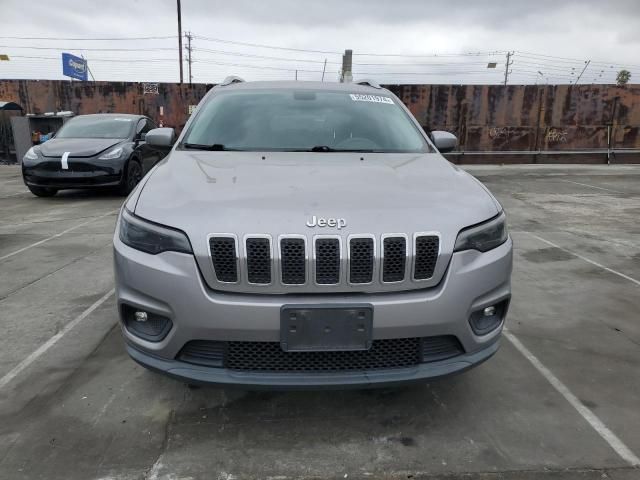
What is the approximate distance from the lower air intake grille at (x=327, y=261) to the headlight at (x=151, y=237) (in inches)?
21.1

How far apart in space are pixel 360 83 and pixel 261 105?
1.37 meters

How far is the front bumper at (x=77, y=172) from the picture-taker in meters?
8.39

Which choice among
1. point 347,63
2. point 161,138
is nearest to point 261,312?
point 161,138

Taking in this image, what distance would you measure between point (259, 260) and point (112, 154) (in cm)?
752

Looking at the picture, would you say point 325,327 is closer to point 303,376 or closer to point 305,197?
point 303,376

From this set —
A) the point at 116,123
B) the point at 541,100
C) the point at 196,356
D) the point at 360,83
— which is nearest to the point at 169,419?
the point at 196,356

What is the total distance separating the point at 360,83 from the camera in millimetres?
4496

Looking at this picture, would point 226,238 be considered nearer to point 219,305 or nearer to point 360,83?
point 219,305


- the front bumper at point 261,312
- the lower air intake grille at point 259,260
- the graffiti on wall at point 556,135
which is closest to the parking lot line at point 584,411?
the front bumper at point 261,312

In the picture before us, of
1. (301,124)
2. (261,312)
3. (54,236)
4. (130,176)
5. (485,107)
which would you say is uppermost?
(485,107)

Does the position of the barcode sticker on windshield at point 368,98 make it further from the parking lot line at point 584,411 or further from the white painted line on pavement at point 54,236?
the white painted line on pavement at point 54,236

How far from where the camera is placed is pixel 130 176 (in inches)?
352

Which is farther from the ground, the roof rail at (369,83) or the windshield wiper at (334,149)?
the roof rail at (369,83)

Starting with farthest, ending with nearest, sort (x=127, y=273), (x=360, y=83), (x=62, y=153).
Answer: (x=62, y=153) → (x=360, y=83) → (x=127, y=273)
